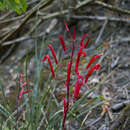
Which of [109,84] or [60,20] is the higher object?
[60,20]

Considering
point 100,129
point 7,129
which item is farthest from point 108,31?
point 7,129

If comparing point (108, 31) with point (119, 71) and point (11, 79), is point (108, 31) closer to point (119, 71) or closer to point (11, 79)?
point (119, 71)

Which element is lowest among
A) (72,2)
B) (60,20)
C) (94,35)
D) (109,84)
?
(109,84)

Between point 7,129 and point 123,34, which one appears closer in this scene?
point 7,129

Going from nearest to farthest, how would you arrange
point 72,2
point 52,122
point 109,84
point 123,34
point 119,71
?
point 52,122 < point 109,84 < point 119,71 < point 123,34 < point 72,2

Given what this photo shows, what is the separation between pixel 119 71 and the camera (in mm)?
1962

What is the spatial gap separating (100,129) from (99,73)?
80 centimetres

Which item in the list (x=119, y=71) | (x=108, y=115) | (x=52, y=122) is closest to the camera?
(x=52, y=122)

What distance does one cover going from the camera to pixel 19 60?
10.00 feet

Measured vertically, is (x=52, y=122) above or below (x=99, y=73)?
above

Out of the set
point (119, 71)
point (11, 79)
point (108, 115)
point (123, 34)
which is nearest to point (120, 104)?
point (108, 115)

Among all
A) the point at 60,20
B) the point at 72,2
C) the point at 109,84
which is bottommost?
the point at 109,84

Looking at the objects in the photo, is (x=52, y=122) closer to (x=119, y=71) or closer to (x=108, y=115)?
(x=108, y=115)

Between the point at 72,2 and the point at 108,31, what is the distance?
2.83ft
